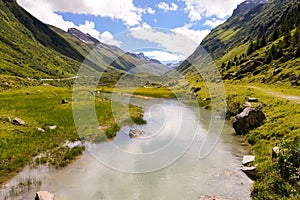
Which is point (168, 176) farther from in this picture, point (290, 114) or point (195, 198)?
point (290, 114)

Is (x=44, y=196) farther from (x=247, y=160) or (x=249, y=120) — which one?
(x=249, y=120)

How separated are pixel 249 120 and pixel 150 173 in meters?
16.6

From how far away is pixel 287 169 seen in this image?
16.6 meters

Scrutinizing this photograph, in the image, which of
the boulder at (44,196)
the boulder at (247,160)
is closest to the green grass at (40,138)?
the boulder at (44,196)

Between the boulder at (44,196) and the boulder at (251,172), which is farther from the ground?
the boulder at (251,172)

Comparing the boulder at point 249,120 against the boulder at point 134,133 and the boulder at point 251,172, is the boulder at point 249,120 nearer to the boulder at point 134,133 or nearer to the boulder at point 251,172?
the boulder at point 251,172

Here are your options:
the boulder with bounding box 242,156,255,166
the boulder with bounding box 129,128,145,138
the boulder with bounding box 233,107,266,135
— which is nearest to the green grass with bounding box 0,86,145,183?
the boulder with bounding box 129,128,145,138

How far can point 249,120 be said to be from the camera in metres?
31.9

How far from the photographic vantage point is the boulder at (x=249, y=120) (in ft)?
→ 104

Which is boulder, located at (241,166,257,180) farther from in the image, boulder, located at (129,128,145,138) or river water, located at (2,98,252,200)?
boulder, located at (129,128,145,138)

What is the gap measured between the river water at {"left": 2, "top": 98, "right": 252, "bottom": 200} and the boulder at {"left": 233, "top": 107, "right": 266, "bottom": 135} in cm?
176

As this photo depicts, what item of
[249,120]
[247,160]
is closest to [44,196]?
[247,160]

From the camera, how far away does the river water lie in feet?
56.3

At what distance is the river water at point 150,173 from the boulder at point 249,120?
69.3 inches
